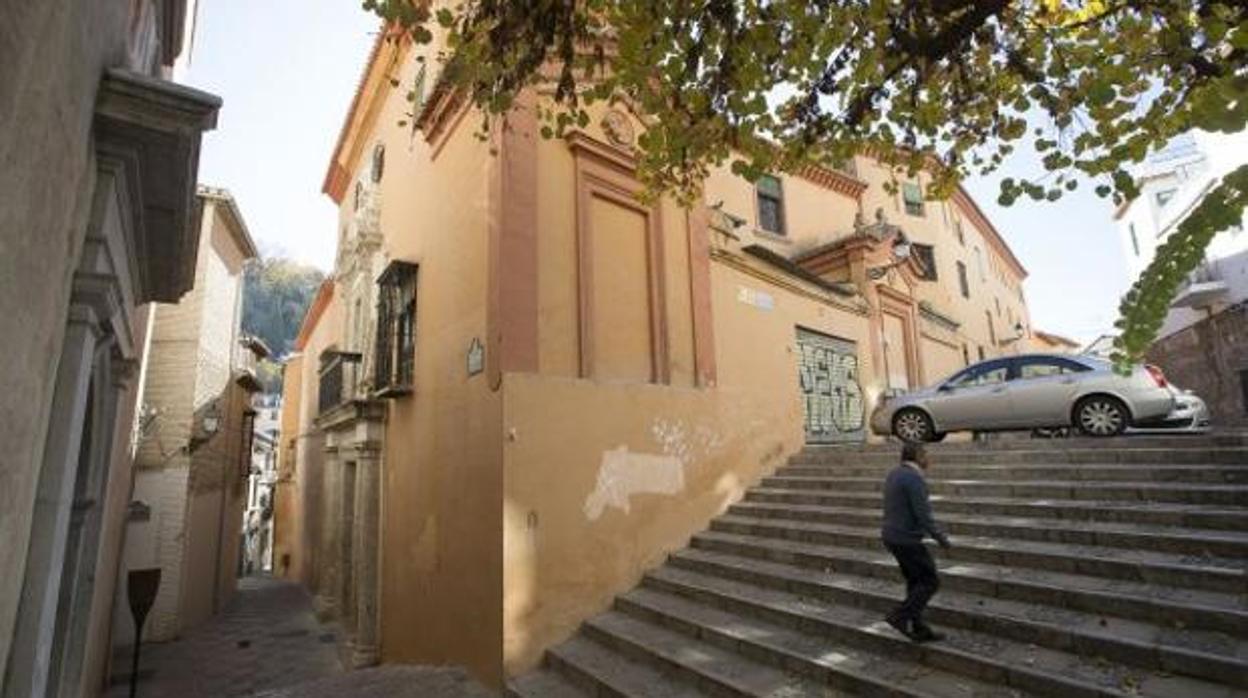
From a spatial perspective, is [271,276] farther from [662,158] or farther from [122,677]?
[662,158]

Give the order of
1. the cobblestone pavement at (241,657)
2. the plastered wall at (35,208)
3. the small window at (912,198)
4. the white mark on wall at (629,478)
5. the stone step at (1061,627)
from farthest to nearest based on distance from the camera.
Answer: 1. the small window at (912,198)
2. the cobblestone pavement at (241,657)
3. the white mark on wall at (629,478)
4. the stone step at (1061,627)
5. the plastered wall at (35,208)

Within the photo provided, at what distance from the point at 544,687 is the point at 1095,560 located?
17.4 ft

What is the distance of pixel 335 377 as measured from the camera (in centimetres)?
1430

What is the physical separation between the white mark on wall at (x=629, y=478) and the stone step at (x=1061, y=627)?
204 cm

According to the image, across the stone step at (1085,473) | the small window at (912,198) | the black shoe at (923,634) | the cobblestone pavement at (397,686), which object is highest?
the small window at (912,198)

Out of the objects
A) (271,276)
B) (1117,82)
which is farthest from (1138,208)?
(271,276)

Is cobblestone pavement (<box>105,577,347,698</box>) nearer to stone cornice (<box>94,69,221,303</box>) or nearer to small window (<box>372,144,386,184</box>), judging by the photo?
stone cornice (<box>94,69,221,303</box>)

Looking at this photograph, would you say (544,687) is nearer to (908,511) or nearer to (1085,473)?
(908,511)

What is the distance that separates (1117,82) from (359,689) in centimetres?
905

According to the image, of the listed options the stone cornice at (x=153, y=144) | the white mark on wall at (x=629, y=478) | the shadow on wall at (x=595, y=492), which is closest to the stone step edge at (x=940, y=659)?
the shadow on wall at (x=595, y=492)

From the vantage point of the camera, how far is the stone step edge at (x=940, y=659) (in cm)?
427

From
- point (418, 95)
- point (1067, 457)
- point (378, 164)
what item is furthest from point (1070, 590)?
point (378, 164)

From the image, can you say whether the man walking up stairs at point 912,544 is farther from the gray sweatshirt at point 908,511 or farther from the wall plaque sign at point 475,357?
the wall plaque sign at point 475,357

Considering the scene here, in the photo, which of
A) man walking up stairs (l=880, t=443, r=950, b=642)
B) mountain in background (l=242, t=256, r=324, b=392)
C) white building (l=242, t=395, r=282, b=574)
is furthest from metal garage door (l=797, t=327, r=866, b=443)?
mountain in background (l=242, t=256, r=324, b=392)
